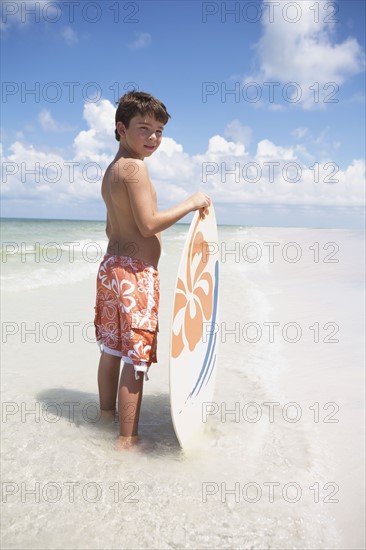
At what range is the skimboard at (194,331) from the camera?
2.10 metres

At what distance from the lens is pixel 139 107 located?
211 centimetres

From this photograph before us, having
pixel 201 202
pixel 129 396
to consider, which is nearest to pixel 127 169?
pixel 201 202

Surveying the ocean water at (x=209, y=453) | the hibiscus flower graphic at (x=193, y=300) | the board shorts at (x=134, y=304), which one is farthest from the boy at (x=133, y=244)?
the ocean water at (x=209, y=453)

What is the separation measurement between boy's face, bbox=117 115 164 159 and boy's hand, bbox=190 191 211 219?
0.31 metres

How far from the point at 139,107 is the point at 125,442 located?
1.61 meters

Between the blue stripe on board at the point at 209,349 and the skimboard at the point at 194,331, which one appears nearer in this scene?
the skimboard at the point at 194,331

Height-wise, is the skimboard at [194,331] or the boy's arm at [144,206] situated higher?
the boy's arm at [144,206]

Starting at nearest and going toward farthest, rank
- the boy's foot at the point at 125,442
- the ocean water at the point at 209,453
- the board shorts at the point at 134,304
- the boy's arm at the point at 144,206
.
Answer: the ocean water at the point at 209,453
the boy's arm at the point at 144,206
the board shorts at the point at 134,304
the boy's foot at the point at 125,442

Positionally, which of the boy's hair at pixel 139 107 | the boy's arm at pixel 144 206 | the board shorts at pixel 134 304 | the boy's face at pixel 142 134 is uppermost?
the boy's hair at pixel 139 107

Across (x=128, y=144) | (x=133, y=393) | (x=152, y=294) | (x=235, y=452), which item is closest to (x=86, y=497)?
(x=133, y=393)

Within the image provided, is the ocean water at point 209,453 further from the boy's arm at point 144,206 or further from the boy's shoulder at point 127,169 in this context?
the boy's shoulder at point 127,169

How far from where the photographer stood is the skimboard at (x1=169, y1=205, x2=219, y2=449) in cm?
210

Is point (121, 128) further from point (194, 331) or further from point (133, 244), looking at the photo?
point (194, 331)

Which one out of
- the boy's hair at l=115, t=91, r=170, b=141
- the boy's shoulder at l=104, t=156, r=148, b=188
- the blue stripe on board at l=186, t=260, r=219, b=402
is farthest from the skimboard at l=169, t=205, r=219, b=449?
the boy's hair at l=115, t=91, r=170, b=141
